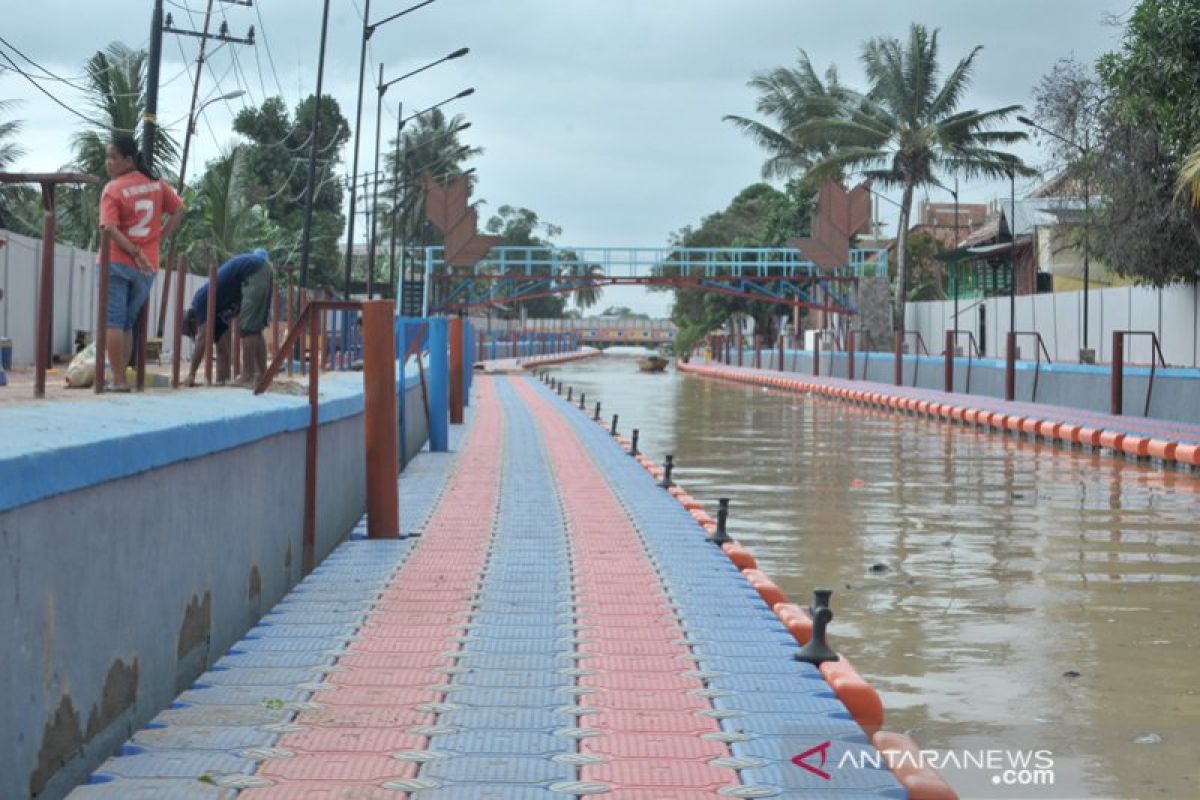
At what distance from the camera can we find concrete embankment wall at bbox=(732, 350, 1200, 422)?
2630 cm

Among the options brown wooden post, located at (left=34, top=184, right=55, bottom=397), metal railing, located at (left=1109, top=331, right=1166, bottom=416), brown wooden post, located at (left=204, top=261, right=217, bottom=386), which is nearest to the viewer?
brown wooden post, located at (left=34, top=184, right=55, bottom=397)

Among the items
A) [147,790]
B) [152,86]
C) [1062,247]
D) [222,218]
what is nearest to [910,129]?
[1062,247]

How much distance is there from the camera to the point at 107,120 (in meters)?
41.9

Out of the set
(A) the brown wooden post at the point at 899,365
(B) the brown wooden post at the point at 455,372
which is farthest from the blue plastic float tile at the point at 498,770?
(A) the brown wooden post at the point at 899,365

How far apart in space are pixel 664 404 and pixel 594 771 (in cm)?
3796

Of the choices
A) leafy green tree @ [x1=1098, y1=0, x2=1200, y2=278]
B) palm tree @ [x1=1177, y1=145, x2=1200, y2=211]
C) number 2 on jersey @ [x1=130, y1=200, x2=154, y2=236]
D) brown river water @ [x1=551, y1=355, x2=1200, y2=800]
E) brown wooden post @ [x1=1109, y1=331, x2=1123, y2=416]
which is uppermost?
leafy green tree @ [x1=1098, y1=0, x2=1200, y2=278]

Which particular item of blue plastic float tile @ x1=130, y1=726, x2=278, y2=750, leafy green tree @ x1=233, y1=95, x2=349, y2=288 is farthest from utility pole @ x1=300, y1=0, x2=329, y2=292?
leafy green tree @ x1=233, y1=95, x2=349, y2=288

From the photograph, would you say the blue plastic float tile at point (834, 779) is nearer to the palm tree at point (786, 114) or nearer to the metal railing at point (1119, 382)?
the metal railing at point (1119, 382)

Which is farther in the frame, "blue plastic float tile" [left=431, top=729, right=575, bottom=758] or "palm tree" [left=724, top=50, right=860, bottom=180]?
"palm tree" [left=724, top=50, right=860, bottom=180]

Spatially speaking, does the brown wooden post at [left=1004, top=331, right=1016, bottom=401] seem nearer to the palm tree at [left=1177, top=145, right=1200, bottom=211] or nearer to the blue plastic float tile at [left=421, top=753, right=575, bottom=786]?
the palm tree at [left=1177, top=145, right=1200, bottom=211]

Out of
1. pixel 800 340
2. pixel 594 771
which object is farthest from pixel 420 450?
pixel 800 340

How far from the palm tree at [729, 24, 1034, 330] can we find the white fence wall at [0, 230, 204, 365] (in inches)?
1135

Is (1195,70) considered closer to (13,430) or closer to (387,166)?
(13,430)

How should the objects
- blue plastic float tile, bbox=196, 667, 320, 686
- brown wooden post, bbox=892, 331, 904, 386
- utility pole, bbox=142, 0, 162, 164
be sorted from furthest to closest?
brown wooden post, bbox=892, 331, 904, 386 < utility pole, bbox=142, 0, 162, 164 < blue plastic float tile, bbox=196, 667, 320, 686
